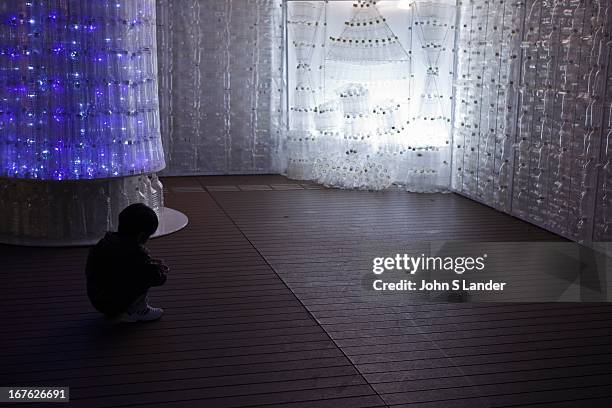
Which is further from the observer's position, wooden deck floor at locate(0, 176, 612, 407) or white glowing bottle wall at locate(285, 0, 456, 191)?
white glowing bottle wall at locate(285, 0, 456, 191)

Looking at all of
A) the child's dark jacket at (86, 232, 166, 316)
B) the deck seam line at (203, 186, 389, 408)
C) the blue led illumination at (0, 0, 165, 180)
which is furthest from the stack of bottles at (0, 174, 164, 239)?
the child's dark jacket at (86, 232, 166, 316)

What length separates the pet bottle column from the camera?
4.70 m

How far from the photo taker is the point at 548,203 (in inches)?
214

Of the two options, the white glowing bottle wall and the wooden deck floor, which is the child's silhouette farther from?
the white glowing bottle wall

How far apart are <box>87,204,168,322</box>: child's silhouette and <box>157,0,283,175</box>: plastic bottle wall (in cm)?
437

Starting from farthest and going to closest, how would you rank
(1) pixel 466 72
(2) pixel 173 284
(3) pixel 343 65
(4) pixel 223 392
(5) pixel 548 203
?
(3) pixel 343 65, (1) pixel 466 72, (5) pixel 548 203, (2) pixel 173 284, (4) pixel 223 392

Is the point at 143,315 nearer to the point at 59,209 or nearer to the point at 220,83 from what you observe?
the point at 59,209

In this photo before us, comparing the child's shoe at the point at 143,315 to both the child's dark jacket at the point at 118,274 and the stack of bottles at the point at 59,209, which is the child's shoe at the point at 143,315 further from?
the stack of bottles at the point at 59,209

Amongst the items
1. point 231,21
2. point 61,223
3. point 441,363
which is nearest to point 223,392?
point 441,363

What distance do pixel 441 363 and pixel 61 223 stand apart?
2924mm

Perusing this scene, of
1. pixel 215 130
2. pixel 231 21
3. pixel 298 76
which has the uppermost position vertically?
pixel 231 21

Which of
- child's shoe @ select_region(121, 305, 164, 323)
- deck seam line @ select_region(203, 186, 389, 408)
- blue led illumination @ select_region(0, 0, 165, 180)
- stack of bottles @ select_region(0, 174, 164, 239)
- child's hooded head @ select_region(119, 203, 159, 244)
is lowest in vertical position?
deck seam line @ select_region(203, 186, 389, 408)

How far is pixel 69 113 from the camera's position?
4758mm

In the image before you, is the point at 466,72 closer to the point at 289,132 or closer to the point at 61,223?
the point at 289,132
